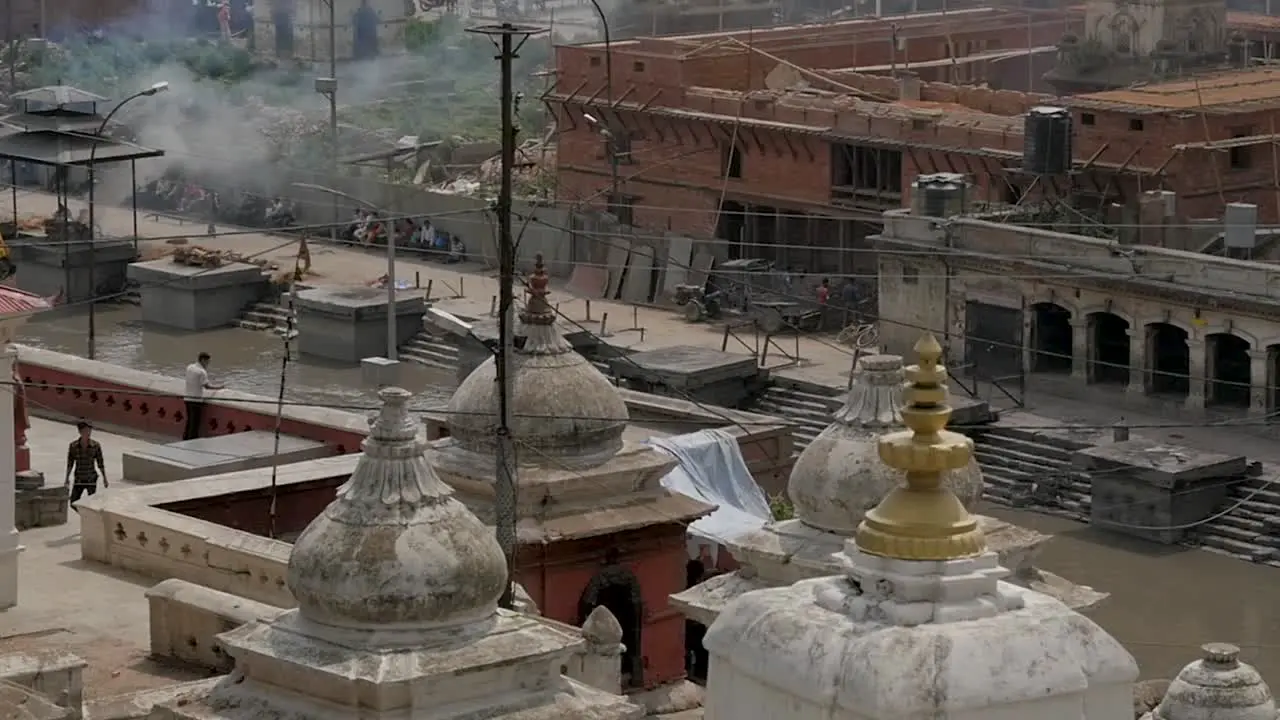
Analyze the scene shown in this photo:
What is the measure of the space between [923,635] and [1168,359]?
3436cm

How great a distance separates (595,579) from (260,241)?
38.7 m

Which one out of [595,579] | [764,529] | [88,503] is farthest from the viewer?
[88,503]

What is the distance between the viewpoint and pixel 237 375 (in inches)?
1907

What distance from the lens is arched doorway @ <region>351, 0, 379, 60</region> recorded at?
3228 inches

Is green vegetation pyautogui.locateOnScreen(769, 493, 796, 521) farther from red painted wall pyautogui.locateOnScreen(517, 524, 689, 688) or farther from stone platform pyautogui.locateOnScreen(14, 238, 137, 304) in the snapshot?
stone platform pyautogui.locateOnScreen(14, 238, 137, 304)

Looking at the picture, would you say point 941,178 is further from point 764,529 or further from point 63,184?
point 764,529

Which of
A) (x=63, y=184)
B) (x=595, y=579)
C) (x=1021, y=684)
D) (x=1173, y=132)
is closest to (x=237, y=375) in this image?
(x=63, y=184)

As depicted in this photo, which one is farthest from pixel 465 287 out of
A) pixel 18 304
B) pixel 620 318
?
pixel 18 304

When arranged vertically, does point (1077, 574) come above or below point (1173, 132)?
below

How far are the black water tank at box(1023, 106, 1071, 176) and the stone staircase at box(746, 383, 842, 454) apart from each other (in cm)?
645

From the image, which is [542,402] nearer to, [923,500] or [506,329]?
[506,329]

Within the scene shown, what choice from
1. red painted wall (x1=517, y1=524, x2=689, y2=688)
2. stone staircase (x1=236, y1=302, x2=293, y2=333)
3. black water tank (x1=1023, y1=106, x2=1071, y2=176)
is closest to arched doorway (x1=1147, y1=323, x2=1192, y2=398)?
black water tank (x1=1023, y1=106, x2=1071, y2=176)

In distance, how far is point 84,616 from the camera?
22672 millimetres

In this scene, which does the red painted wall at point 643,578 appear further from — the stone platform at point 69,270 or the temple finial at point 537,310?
the stone platform at point 69,270
